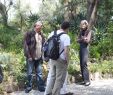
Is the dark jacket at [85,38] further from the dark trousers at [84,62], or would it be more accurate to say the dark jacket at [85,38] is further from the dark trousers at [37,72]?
the dark trousers at [37,72]

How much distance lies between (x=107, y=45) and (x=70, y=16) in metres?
10.4

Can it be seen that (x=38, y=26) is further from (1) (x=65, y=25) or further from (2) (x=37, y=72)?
(1) (x=65, y=25)

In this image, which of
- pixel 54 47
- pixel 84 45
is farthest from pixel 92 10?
pixel 54 47

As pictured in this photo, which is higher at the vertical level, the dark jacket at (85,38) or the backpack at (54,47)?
the dark jacket at (85,38)

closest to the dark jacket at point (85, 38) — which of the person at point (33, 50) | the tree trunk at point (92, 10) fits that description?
the person at point (33, 50)

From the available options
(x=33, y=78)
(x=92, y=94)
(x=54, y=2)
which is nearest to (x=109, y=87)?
(x=92, y=94)

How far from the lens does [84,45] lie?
37.6 feet

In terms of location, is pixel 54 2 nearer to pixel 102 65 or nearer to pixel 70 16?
pixel 70 16

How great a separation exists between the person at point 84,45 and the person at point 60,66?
7.49 ft

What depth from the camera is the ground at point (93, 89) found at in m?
10.7

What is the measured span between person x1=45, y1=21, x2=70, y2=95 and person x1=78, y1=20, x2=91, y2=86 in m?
2.28

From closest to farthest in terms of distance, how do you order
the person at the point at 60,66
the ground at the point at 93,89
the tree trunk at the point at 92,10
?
the person at the point at 60,66 → the ground at the point at 93,89 → the tree trunk at the point at 92,10

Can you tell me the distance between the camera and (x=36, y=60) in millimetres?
10695

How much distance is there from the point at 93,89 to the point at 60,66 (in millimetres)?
2583
